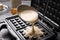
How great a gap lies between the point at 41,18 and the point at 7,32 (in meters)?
0.21

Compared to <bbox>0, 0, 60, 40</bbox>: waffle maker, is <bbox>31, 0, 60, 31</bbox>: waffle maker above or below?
above

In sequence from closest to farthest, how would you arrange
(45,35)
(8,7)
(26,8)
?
(45,35)
(26,8)
(8,7)

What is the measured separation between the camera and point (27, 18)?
729mm

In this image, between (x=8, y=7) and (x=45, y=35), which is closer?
(x=45, y=35)

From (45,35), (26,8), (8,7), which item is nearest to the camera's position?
(45,35)

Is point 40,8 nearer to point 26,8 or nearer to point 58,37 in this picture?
point 26,8

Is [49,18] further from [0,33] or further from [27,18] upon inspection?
[0,33]

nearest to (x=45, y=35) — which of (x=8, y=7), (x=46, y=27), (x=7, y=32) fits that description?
(x=46, y=27)

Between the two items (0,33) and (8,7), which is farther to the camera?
(8,7)

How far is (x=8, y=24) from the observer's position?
2.57 feet

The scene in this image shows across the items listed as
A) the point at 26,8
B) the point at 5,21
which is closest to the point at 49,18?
the point at 26,8

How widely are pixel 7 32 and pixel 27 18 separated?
13 centimetres

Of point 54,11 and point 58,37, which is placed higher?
point 54,11

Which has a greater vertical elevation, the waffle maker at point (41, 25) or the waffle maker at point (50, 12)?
the waffle maker at point (50, 12)
